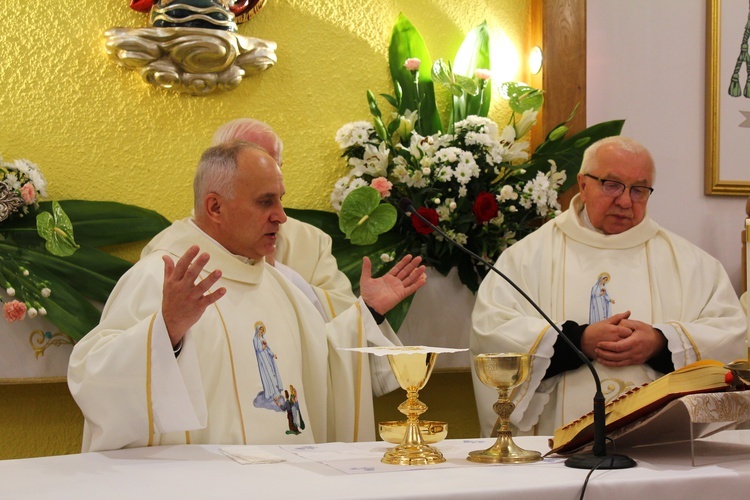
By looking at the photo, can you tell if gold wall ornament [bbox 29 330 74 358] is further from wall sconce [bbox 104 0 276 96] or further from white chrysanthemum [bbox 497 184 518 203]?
white chrysanthemum [bbox 497 184 518 203]

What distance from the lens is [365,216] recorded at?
4.81 meters

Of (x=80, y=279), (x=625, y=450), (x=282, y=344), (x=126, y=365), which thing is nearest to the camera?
(x=625, y=450)

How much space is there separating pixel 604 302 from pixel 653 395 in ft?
6.93

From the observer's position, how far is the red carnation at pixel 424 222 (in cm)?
474

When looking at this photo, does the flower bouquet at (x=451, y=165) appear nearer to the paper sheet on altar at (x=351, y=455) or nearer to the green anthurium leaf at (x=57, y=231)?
the green anthurium leaf at (x=57, y=231)

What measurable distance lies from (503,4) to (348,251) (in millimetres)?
1788

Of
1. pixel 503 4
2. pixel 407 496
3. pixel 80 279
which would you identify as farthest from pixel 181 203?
pixel 407 496

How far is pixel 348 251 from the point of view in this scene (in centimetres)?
505

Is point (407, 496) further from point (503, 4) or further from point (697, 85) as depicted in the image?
point (697, 85)

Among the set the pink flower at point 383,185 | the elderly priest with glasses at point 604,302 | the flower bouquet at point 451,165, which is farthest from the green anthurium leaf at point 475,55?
the elderly priest with glasses at point 604,302

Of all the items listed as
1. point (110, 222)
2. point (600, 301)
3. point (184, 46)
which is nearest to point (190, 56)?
point (184, 46)

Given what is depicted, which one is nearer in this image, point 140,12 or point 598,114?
point 140,12

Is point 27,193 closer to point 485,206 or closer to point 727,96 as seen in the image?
point 485,206

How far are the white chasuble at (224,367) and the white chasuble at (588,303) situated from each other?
0.81 meters
